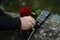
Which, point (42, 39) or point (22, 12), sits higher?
point (22, 12)

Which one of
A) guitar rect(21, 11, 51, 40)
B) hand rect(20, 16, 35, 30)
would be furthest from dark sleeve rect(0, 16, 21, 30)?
guitar rect(21, 11, 51, 40)

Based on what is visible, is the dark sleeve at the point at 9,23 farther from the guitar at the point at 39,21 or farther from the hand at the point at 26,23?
the guitar at the point at 39,21

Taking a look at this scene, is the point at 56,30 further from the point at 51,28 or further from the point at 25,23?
the point at 25,23

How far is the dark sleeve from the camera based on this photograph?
1.73m

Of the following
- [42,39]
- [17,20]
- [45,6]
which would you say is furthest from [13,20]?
[45,6]

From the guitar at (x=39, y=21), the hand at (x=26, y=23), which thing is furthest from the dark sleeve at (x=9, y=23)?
the guitar at (x=39, y=21)

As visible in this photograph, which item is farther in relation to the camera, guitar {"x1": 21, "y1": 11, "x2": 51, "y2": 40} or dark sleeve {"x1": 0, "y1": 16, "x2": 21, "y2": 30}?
guitar {"x1": 21, "y1": 11, "x2": 51, "y2": 40}

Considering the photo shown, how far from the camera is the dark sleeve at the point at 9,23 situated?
173cm

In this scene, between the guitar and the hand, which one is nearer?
the hand

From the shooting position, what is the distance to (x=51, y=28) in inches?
95.6

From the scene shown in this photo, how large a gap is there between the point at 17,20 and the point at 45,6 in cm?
424

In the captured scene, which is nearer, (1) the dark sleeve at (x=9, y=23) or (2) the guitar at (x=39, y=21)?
(1) the dark sleeve at (x=9, y=23)

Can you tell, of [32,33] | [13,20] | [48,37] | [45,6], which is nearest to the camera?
[13,20]

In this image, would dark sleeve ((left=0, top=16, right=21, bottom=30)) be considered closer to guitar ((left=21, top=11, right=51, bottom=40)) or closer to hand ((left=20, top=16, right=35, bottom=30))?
hand ((left=20, top=16, right=35, bottom=30))
